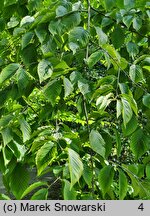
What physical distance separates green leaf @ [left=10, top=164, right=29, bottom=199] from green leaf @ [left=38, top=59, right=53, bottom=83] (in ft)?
0.80

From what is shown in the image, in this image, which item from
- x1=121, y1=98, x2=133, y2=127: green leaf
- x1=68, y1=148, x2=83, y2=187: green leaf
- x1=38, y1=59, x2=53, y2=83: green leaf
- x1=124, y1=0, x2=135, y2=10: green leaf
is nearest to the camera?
x1=68, y1=148, x2=83, y2=187: green leaf

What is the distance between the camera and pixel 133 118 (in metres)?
0.99

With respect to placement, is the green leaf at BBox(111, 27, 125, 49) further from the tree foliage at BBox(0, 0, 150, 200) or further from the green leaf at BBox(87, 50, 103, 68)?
the green leaf at BBox(87, 50, 103, 68)

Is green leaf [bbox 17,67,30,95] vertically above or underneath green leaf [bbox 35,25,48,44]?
underneath

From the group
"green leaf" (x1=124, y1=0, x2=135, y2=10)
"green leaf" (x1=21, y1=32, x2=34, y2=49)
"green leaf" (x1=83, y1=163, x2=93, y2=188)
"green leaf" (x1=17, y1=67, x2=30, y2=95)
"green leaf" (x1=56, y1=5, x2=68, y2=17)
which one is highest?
"green leaf" (x1=56, y1=5, x2=68, y2=17)

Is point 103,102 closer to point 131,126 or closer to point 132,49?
point 131,126

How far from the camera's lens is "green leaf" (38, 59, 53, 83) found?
966mm

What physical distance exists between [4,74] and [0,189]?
4.27m

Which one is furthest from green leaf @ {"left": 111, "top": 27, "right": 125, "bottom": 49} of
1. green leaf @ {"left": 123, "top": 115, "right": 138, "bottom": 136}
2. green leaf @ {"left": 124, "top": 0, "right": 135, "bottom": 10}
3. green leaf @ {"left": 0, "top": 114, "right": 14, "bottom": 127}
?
green leaf @ {"left": 0, "top": 114, "right": 14, "bottom": 127}

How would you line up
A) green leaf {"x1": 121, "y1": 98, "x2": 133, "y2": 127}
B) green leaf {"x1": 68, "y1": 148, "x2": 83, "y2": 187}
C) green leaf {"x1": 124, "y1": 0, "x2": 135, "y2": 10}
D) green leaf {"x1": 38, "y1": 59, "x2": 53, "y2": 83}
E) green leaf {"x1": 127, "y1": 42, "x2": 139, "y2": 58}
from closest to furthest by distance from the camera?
green leaf {"x1": 68, "y1": 148, "x2": 83, "y2": 187}
green leaf {"x1": 121, "y1": 98, "x2": 133, "y2": 127}
green leaf {"x1": 38, "y1": 59, "x2": 53, "y2": 83}
green leaf {"x1": 124, "y1": 0, "x2": 135, "y2": 10}
green leaf {"x1": 127, "y1": 42, "x2": 139, "y2": 58}

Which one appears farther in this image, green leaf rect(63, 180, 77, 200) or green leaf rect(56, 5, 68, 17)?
green leaf rect(56, 5, 68, 17)

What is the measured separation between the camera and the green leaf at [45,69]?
97cm

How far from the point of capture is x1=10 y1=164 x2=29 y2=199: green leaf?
39.0 inches

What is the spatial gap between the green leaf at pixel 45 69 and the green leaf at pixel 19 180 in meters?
0.24
